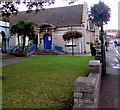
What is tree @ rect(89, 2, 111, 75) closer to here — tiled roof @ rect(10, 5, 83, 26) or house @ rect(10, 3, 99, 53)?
house @ rect(10, 3, 99, 53)

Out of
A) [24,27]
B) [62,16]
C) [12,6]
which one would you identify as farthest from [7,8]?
[62,16]

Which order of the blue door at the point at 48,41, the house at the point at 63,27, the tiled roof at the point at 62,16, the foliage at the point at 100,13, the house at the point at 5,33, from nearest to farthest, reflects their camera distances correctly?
1. the foliage at the point at 100,13
2. the house at the point at 5,33
3. the house at the point at 63,27
4. the tiled roof at the point at 62,16
5. the blue door at the point at 48,41

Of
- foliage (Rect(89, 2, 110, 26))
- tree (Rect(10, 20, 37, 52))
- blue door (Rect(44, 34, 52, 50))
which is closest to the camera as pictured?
foliage (Rect(89, 2, 110, 26))

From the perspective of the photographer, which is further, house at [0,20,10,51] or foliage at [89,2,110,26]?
house at [0,20,10,51]

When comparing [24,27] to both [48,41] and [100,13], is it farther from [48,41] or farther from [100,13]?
[100,13]

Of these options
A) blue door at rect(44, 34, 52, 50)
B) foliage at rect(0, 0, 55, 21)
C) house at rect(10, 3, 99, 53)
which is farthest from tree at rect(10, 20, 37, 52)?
foliage at rect(0, 0, 55, 21)

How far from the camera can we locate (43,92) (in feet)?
17.0

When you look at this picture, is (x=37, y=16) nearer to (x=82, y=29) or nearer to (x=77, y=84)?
(x=82, y=29)

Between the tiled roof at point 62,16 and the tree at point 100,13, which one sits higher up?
the tiled roof at point 62,16

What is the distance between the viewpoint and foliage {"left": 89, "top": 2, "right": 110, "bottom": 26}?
24.2 ft

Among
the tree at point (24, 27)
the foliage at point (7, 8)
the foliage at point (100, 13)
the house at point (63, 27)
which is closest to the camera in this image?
the foliage at point (100, 13)

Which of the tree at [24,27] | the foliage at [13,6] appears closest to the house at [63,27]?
the tree at [24,27]

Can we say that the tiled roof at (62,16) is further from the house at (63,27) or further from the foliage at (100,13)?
the foliage at (100,13)

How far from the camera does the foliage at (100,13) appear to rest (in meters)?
7.37
